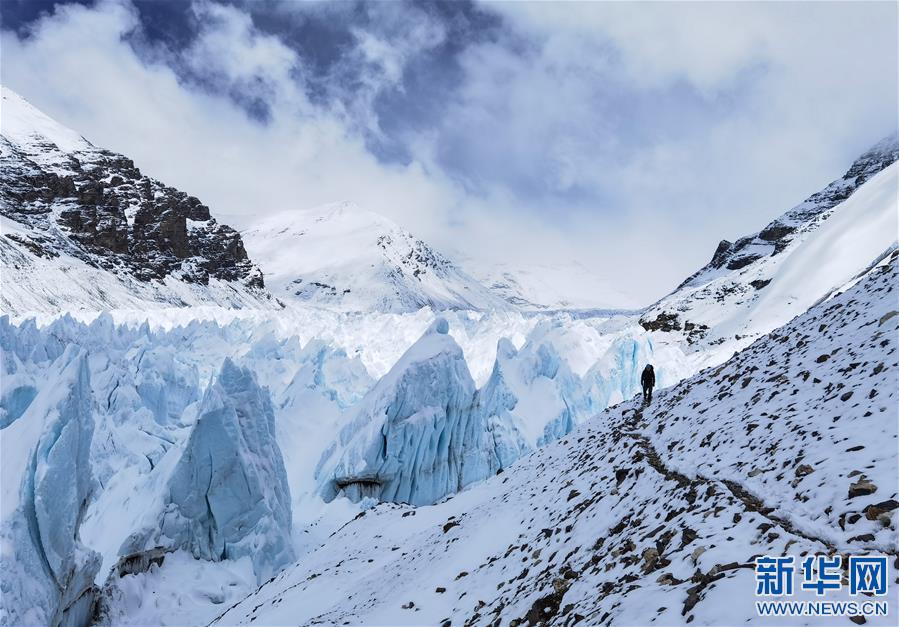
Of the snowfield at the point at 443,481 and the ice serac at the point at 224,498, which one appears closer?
the snowfield at the point at 443,481

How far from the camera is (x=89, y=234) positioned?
15538 centimetres

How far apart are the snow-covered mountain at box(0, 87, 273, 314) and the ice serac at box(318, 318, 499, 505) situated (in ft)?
329

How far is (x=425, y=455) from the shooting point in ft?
93.6

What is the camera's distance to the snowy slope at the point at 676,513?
476 cm

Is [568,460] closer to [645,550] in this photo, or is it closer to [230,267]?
[645,550]

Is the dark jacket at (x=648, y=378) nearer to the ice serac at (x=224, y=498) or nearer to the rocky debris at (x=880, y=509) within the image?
the rocky debris at (x=880, y=509)

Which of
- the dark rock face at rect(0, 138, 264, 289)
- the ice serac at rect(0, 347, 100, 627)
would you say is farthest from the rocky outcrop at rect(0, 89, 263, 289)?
the ice serac at rect(0, 347, 100, 627)

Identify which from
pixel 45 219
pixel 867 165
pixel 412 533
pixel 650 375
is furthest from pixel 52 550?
pixel 867 165

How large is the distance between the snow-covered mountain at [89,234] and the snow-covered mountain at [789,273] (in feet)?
382

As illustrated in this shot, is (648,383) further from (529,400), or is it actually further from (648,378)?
(529,400)

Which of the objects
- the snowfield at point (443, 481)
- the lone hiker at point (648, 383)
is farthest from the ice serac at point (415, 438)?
the lone hiker at point (648, 383)

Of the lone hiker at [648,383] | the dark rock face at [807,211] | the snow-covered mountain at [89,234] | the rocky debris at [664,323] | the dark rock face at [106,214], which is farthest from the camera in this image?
the dark rock face at [106,214]

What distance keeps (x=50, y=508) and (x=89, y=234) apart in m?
171

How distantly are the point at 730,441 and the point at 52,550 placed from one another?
12.8m
